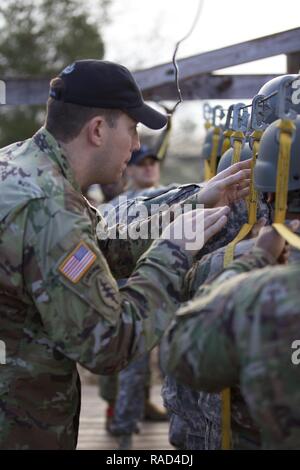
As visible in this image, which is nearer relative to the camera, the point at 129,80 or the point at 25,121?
the point at 129,80

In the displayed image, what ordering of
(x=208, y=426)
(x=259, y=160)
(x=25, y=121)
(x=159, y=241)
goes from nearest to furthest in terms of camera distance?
(x=259, y=160)
(x=159, y=241)
(x=208, y=426)
(x=25, y=121)

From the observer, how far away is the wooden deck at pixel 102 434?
685cm

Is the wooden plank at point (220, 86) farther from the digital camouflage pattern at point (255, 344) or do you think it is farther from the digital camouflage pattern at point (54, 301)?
the digital camouflage pattern at point (255, 344)

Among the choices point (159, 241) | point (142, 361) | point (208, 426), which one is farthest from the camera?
point (142, 361)

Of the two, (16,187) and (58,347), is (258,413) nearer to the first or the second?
(58,347)

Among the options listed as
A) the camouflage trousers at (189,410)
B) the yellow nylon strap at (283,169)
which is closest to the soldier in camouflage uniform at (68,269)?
the yellow nylon strap at (283,169)

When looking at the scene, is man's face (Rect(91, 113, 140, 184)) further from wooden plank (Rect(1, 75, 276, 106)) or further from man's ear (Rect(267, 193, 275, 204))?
wooden plank (Rect(1, 75, 276, 106))

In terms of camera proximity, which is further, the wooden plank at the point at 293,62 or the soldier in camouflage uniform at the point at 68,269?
the wooden plank at the point at 293,62

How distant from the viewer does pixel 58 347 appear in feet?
9.12

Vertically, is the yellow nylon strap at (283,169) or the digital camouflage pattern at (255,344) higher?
the yellow nylon strap at (283,169)

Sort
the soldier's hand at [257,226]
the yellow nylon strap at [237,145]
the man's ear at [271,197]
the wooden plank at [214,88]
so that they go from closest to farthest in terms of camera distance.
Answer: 1. the man's ear at [271,197]
2. the soldier's hand at [257,226]
3. the yellow nylon strap at [237,145]
4. the wooden plank at [214,88]

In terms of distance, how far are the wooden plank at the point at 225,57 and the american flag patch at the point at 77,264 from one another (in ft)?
7.21

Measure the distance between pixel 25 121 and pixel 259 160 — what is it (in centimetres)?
1808
